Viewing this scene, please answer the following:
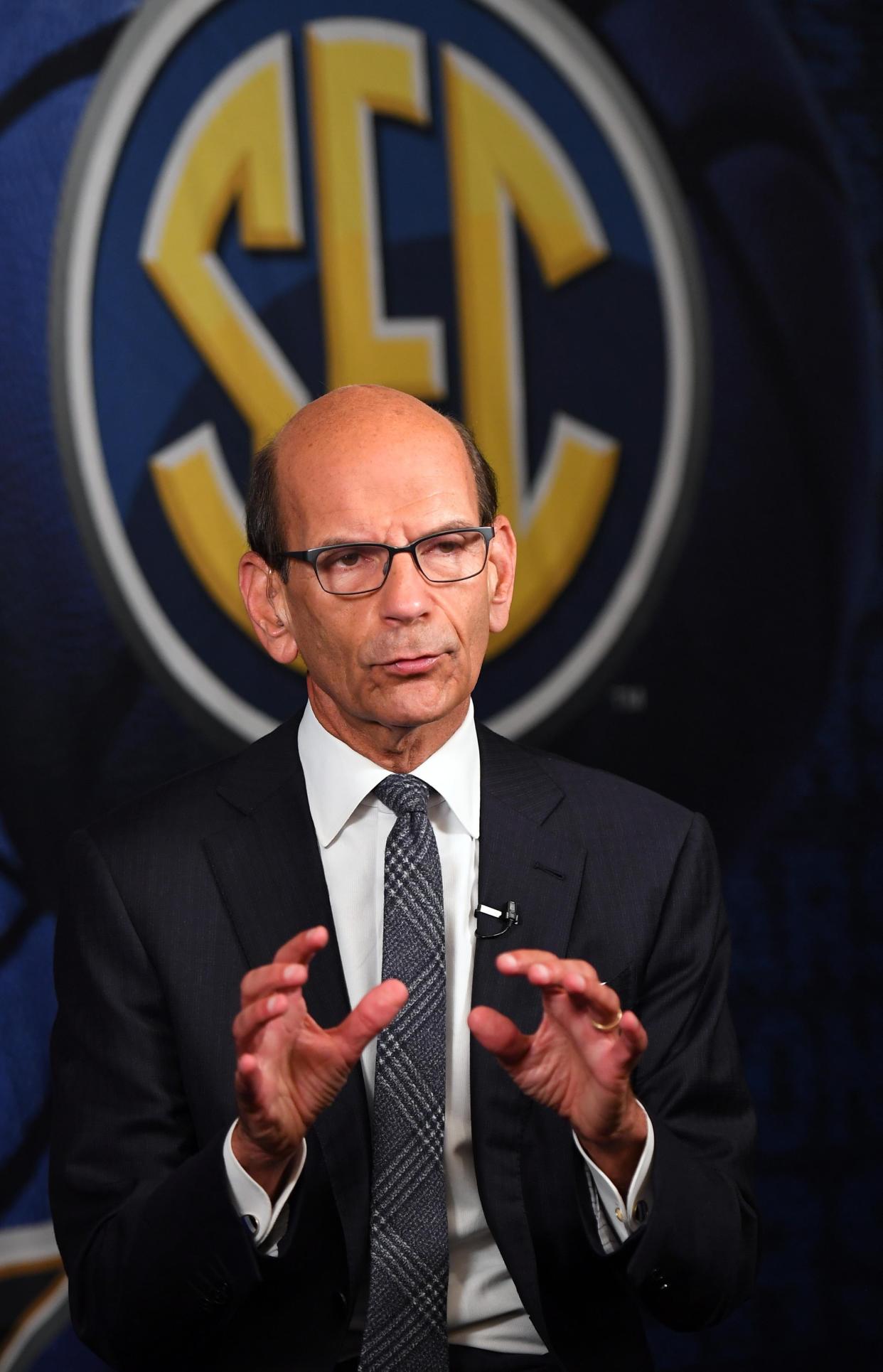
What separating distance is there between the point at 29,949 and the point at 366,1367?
3.35 feet

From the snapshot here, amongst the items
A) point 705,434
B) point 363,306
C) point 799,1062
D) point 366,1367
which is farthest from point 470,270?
point 366,1367

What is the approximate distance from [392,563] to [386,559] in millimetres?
18

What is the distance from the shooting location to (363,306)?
270 centimetres

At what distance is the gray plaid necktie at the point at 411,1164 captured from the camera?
1771 millimetres

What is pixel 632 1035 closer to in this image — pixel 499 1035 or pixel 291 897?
pixel 499 1035

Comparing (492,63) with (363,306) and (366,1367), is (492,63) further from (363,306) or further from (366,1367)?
(366,1367)

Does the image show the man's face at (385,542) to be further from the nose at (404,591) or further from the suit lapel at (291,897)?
the suit lapel at (291,897)

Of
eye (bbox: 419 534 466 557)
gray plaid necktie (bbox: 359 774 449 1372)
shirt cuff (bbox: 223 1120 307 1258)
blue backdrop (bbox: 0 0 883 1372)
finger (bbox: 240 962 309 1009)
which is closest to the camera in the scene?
finger (bbox: 240 962 309 1009)

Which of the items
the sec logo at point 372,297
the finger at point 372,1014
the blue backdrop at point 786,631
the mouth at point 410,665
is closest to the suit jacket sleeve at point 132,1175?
the finger at point 372,1014

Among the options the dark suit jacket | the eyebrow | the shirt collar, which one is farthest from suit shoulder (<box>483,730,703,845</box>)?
the eyebrow

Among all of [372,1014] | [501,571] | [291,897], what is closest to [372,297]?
[501,571]

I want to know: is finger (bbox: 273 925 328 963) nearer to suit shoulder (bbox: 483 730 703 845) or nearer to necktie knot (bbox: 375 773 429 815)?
necktie knot (bbox: 375 773 429 815)

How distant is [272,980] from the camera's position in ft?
4.73

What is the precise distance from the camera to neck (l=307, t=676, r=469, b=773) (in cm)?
192
